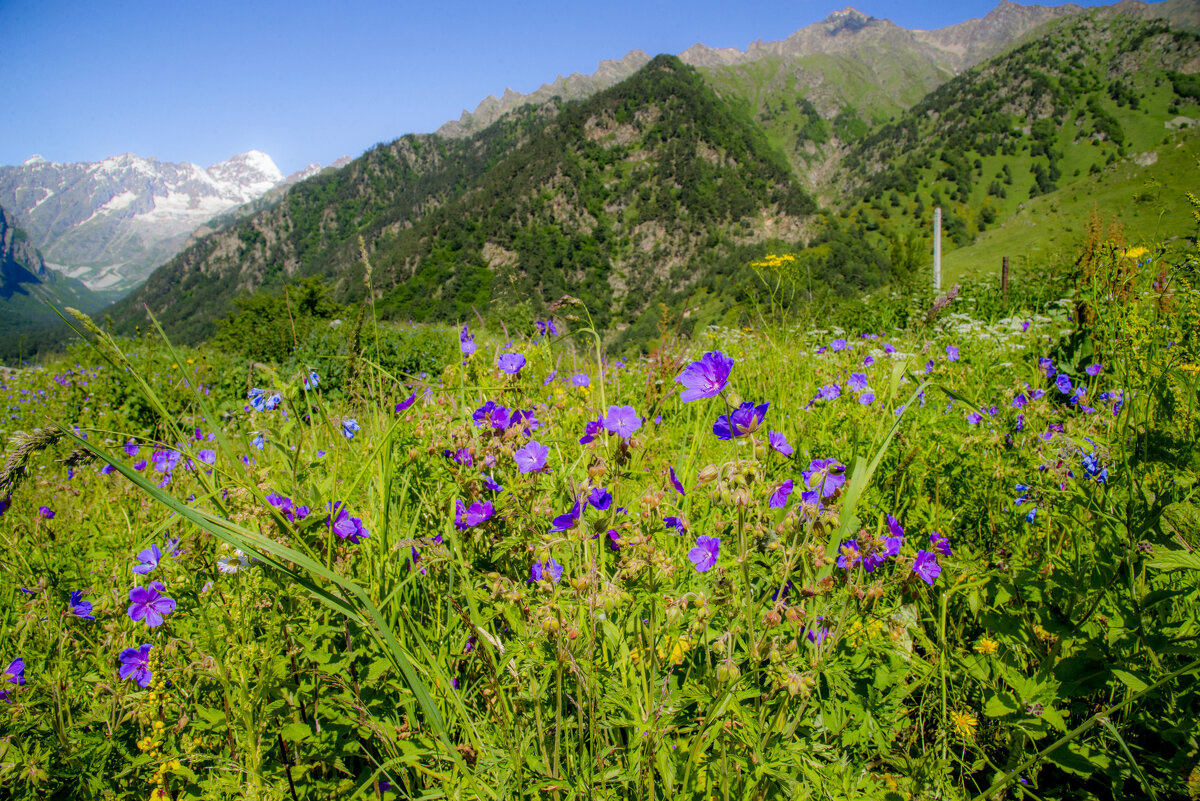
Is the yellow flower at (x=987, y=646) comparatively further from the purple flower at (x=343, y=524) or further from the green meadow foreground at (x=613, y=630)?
the purple flower at (x=343, y=524)

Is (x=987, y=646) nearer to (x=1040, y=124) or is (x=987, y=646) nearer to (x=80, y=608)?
(x=80, y=608)

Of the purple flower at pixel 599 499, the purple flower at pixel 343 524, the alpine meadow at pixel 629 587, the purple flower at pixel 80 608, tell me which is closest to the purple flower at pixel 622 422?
the alpine meadow at pixel 629 587

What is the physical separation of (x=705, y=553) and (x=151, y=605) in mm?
1494

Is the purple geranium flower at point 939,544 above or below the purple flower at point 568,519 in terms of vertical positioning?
below

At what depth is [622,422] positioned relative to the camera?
119 cm

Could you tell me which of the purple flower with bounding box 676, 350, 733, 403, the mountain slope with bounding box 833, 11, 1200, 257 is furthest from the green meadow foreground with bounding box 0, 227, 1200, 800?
the mountain slope with bounding box 833, 11, 1200, 257

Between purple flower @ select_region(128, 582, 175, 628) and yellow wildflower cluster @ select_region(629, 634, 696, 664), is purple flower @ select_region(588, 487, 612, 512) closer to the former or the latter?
yellow wildflower cluster @ select_region(629, 634, 696, 664)

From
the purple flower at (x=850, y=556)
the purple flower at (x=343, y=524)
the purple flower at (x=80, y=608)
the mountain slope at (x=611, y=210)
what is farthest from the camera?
the mountain slope at (x=611, y=210)

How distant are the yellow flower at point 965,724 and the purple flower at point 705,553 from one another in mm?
786

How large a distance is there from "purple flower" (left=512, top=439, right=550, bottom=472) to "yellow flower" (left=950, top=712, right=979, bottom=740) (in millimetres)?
1232

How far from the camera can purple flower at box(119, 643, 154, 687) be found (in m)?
1.35

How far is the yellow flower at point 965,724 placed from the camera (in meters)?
1.28

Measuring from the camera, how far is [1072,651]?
4.54 ft

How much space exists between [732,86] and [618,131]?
88.7 meters
